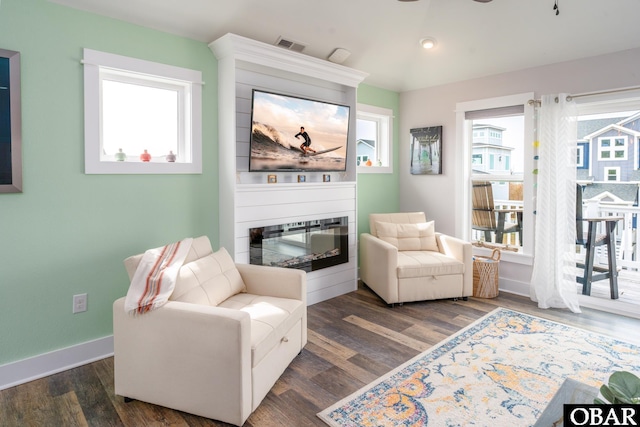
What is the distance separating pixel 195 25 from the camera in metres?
2.97

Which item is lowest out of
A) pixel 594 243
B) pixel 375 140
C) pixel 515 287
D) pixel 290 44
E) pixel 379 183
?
pixel 515 287

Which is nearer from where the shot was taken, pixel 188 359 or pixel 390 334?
pixel 188 359

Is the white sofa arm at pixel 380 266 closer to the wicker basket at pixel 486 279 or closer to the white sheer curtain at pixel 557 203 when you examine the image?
the wicker basket at pixel 486 279

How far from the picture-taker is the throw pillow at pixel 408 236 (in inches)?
166

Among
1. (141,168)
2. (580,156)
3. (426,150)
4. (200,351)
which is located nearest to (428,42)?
(426,150)

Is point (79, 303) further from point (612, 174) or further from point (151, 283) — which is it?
point (612, 174)

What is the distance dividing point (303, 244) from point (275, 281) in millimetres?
1098

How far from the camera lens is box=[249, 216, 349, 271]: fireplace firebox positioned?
3428 millimetres

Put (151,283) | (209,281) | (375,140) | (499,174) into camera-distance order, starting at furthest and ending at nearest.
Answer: (375,140) → (499,174) → (209,281) → (151,283)

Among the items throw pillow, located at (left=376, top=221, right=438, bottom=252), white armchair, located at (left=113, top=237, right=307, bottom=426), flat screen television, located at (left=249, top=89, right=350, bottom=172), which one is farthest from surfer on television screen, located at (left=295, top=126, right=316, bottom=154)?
white armchair, located at (left=113, top=237, right=307, bottom=426)

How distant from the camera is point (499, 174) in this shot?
4371 millimetres

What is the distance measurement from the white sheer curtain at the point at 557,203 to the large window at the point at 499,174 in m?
0.24

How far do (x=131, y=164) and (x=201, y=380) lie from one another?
1.63 meters

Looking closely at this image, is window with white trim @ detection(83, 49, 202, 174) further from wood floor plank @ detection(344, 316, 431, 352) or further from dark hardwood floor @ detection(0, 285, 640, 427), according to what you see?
wood floor plank @ detection(344, 316, 431, 352)
